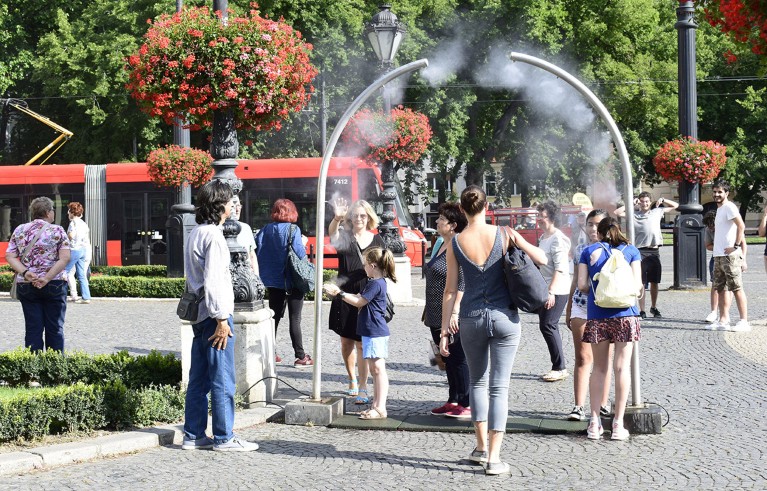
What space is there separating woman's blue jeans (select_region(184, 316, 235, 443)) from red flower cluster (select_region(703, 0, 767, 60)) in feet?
12.1

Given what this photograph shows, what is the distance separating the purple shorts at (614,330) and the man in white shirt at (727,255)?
610 centimetres

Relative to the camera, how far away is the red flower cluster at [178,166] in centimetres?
2277

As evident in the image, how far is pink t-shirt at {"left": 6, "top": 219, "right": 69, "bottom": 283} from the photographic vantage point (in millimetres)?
9180

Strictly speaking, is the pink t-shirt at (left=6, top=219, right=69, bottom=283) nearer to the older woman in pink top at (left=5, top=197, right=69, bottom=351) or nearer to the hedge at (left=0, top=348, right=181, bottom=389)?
the older woman in pink top at (left=5, top=197, right=69, bottom=351)

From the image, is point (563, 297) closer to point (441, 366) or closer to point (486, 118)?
point (441, 366)

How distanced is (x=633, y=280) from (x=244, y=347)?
122 inches

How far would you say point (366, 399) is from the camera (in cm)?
850

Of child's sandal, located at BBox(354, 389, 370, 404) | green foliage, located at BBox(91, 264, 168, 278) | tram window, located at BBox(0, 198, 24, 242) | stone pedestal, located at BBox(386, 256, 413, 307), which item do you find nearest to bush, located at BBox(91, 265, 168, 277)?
green foliage, located at BBox(91, 264, 168, 278)

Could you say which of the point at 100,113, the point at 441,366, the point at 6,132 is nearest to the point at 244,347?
the point at 441,366

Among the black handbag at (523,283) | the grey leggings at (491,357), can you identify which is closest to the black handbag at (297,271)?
the grey leggings at (491,357)

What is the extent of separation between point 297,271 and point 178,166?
1305 centimetres

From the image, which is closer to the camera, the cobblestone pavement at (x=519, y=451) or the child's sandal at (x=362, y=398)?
the cobblestone pavement at (x=519, y=451)

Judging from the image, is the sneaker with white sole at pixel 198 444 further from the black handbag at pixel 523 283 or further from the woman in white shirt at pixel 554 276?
the woman in white shirt at pixel 554 276

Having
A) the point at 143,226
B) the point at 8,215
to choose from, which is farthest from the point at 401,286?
the point at 8,215
